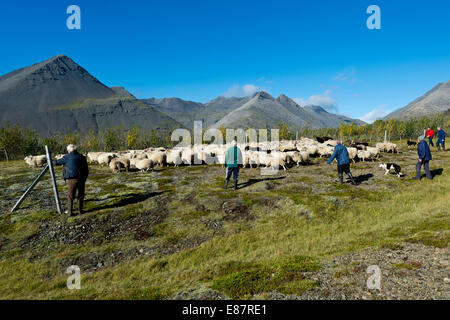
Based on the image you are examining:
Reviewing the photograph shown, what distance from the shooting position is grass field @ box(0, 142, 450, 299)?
5975 mm

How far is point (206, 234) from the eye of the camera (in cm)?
940

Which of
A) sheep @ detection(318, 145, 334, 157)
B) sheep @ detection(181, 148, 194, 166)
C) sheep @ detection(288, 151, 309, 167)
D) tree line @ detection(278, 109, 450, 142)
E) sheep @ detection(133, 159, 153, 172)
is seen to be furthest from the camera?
tree line @ detection(278, 109, 450, 142)

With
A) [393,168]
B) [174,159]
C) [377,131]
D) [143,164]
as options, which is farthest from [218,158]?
[377,131]

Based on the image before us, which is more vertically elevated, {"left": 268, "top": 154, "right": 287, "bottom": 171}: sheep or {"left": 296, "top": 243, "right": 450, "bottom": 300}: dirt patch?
{"left": 268, "top": 154, "right": 287, "bottom": 171}: sheep

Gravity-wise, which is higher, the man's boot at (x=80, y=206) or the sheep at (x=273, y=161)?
the sheep at (x=273, y=161)

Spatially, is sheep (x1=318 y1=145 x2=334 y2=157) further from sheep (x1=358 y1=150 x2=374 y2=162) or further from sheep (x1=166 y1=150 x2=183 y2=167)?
sheep (x1=166 y1=150 x2=183 y2=167)

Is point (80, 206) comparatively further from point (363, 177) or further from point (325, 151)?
point (325, 151)

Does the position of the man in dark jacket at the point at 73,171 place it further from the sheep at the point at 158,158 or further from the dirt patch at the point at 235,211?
the sheep at the point at 158,158

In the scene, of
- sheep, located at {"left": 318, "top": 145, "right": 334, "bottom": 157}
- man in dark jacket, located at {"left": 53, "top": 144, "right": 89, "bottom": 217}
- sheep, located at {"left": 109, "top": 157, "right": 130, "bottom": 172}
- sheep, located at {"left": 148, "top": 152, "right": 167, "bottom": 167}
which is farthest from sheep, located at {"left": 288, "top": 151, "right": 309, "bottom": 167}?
man in dark jacket, located at {"left": 53, "top": 144, "right": 89, "bottom": 217}

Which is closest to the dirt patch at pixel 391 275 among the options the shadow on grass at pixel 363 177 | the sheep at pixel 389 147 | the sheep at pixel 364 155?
the shadow on grass at pixel 363 177

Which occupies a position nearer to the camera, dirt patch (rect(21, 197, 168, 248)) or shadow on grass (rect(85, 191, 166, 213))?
dirt patch (rect(21, 197, 168, 248))

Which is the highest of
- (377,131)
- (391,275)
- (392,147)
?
(377,131)

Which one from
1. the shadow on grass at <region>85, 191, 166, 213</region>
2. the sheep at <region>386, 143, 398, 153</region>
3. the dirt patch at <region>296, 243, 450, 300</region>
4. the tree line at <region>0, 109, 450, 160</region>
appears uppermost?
the tree line at <region>0, 109, 450, 160</region>

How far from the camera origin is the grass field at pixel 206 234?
5.97 metres
